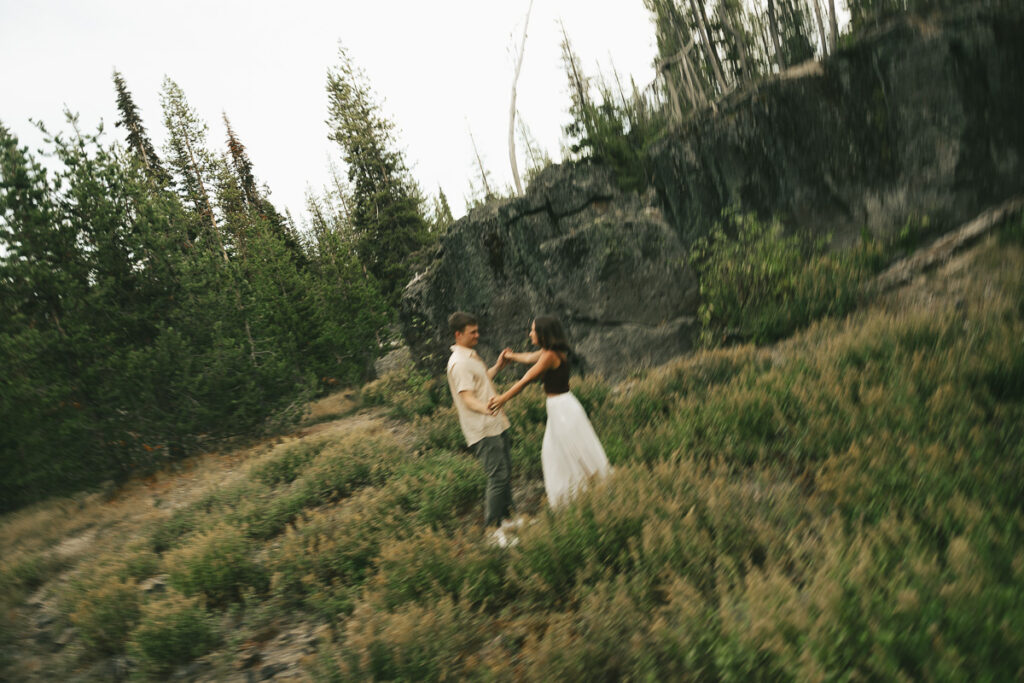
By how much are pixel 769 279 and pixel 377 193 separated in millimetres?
20125

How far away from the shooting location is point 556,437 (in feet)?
16.3

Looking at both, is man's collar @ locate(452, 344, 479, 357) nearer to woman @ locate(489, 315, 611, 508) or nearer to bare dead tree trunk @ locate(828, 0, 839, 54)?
woman @ locate(489, 315, 611, 508)

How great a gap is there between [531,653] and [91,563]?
816 centimetres

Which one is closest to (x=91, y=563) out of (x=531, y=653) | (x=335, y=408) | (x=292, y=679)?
(x=292, y=679)

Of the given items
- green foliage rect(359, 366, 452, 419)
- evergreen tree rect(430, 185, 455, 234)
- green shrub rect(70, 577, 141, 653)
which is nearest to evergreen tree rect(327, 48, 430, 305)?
evergreen tree rect(430, 185, 455, 234)

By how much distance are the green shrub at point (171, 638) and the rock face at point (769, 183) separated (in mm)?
7357

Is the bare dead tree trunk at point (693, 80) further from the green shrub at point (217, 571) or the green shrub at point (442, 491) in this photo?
the green shrub at point (217, 571)

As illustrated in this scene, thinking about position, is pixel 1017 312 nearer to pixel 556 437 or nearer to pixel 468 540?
pixel 556 437

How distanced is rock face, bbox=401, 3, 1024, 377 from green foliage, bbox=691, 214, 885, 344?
470mm

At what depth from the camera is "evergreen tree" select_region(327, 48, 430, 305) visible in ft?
82.9

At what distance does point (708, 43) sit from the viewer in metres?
13.3

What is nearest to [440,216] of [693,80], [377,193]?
[377,193]

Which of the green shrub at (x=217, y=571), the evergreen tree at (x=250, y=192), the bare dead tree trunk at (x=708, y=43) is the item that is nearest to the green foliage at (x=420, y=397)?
the green shrub at (x=217, y=571)

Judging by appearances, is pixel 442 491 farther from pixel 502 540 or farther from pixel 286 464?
pixel 286 464
